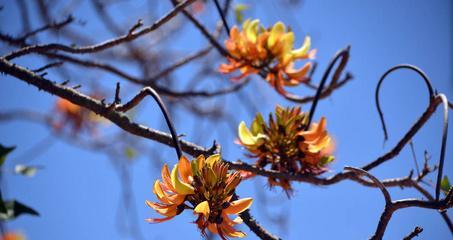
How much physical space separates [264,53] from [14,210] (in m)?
0.64

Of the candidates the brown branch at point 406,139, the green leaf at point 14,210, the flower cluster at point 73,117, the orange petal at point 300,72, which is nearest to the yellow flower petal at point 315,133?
the brown branch at point 406,139

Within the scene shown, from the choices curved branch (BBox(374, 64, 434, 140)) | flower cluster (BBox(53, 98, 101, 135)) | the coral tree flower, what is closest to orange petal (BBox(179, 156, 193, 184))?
the coral tree flower

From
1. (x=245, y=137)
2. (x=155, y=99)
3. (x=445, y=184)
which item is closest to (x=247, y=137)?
(x=245, y=137)

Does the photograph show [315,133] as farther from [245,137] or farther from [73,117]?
[73,117]

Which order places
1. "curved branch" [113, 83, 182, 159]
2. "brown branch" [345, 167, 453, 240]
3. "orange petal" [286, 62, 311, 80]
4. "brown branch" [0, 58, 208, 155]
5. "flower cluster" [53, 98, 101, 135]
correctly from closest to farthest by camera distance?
1. "brown branch" [345, 167, 453, 240]
2. "curved branch" [113, 83, 182, 159]
3. "brown branch" [0, 58, 208, 155]
4. "orange petal" [286, 62, 311, 80]
5. "flower cluster" [53, 98, 101, 135]

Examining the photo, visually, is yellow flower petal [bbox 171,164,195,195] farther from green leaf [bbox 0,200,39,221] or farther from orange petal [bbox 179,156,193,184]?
green leaf [bbox 0,200,39,221]

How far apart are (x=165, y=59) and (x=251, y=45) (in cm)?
201

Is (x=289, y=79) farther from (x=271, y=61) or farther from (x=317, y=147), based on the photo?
(x=317, y=147)

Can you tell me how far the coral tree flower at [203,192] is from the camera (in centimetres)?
61

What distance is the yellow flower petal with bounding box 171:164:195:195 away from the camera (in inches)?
24.0

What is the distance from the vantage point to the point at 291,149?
0.88 metres

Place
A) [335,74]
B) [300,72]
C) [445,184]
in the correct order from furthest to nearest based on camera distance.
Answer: [335,74], [300,72], [445,184]

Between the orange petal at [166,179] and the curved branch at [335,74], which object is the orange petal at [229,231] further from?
the curved branch at [335,74]

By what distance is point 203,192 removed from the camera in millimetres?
626
